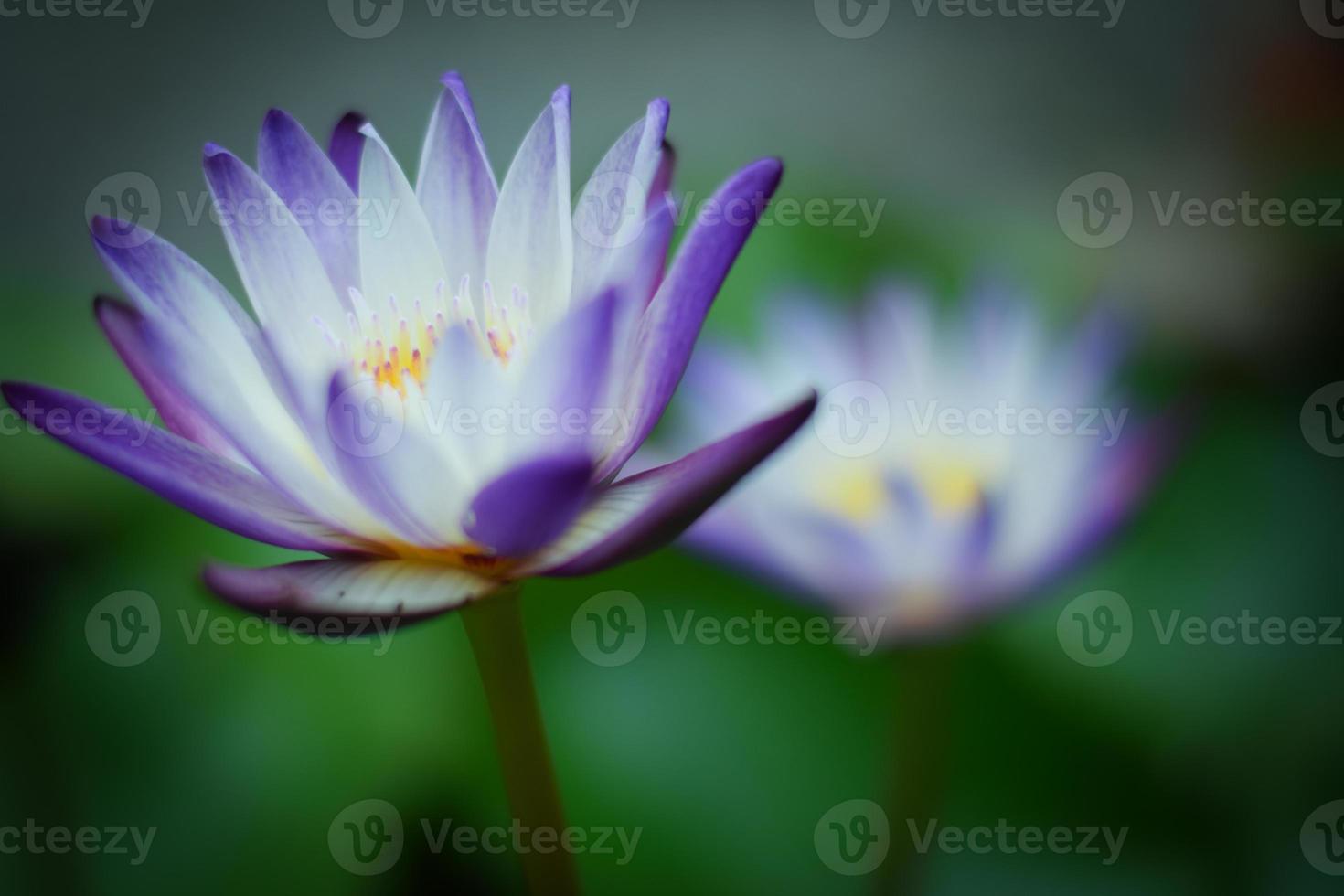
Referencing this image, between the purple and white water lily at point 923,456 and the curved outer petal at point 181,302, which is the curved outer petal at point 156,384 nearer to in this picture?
the curved outer petal at point 181,302

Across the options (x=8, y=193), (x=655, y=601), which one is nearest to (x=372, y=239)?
(x=655, y=601)

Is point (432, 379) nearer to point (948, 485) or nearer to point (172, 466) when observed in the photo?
point (172, 466)

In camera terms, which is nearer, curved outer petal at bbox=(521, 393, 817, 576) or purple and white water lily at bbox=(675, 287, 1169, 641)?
curved outer petal at bbox=(521, 393, 817, 576)

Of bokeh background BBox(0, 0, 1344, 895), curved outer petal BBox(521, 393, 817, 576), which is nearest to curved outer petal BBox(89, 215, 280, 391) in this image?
curved outer petal BBox(521, 393, 817, 576)

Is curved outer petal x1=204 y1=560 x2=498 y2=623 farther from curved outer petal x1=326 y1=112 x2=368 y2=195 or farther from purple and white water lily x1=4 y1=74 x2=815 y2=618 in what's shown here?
curved outer petal x1=326 y1=112 x2=368 y2=195

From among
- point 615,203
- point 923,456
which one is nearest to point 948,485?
point 923,456

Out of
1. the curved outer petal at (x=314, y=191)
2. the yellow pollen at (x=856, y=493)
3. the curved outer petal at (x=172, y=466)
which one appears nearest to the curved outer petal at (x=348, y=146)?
the curved outer petal at (x=314, y=191)
